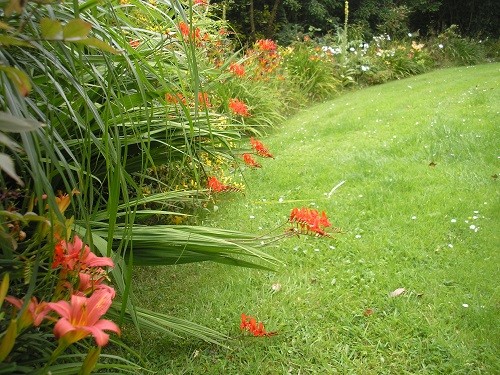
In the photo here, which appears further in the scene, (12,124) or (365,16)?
(365,16)

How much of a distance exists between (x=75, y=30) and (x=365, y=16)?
45.9 ft

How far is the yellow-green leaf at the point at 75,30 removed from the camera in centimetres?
62

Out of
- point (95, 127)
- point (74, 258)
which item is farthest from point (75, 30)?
point (95, 127)

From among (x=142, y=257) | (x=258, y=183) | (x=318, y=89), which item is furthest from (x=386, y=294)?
(x=318, y=89)

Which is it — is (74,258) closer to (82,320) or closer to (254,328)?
(82,320)

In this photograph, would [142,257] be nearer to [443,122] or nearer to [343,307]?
[343,307]

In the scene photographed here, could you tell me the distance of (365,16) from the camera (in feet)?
44.5

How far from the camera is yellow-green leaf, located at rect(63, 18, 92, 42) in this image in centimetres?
62

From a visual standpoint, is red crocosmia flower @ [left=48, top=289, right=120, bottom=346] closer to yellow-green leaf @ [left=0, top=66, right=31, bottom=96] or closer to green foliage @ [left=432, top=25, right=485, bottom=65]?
yellow-green leaf @ [left=0, top=66, right=31, bottom=96]

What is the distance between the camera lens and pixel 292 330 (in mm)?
2025

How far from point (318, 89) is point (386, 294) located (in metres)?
6.26

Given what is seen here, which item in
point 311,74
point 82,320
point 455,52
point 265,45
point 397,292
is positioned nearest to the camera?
point 82,320

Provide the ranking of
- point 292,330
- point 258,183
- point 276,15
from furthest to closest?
point 276,15
point 258,183
point 292,330

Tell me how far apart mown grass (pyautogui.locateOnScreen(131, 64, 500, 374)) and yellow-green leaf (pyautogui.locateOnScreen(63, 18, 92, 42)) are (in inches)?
56.0
